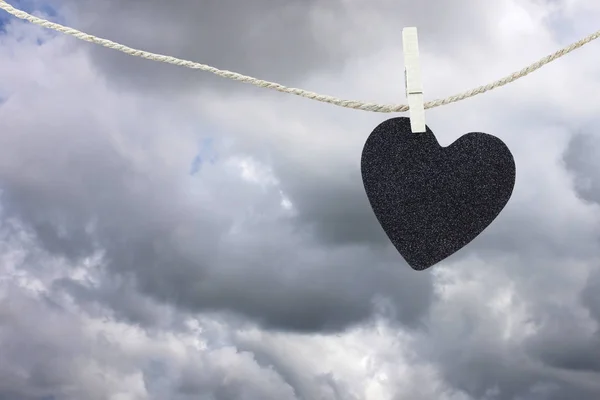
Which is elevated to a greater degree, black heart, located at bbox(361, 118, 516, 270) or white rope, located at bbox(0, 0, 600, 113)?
white rope, located at bbox(0, 0, 600, 113)

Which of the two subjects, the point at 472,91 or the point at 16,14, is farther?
the point at 16,14

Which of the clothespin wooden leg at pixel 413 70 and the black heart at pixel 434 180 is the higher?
the clothespin wooden leg at pixel 413 70

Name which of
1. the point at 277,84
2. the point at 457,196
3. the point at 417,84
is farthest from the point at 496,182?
the point at 277,84

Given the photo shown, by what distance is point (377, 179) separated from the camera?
Answer: 3.85 m

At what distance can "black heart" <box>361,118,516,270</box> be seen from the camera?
3832mm

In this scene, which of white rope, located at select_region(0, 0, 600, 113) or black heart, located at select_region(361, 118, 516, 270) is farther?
black heart, located at select_region(361, 118, 516, 270)

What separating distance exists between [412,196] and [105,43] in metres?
1.84

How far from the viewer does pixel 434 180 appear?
3.84 meters

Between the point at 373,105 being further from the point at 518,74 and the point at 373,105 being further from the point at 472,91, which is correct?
the point at 518,74

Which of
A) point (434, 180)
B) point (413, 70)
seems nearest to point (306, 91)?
point (413, 70)

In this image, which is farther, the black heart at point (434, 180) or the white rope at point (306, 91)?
the black heart at point (434, 180)

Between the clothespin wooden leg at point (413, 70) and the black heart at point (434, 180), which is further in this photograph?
the black heart at point (434, 180)

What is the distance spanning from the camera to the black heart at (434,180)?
383 centimetres

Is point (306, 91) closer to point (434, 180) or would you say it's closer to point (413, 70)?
point (413, 70)
